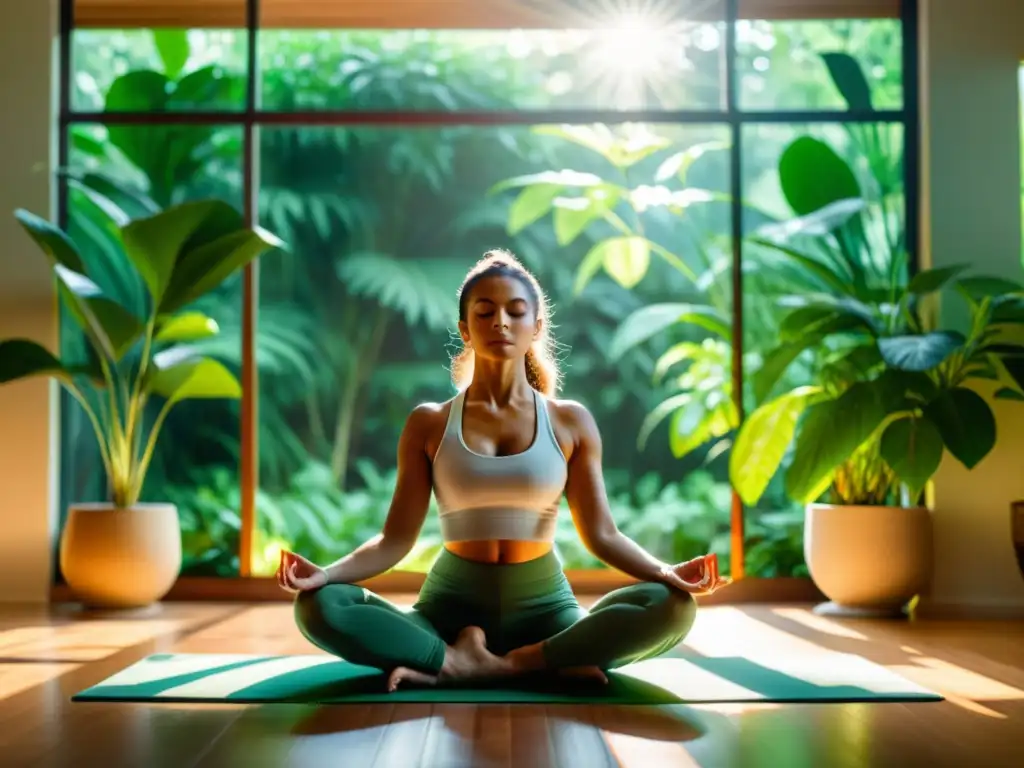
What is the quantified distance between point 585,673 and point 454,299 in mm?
2603

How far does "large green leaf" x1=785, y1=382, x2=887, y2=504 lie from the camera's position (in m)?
3.98

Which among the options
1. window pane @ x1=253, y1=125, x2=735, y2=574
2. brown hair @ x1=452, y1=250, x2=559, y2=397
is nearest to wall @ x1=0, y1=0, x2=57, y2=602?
window pane @ x1=253, y1=125, x2=735, y2=574

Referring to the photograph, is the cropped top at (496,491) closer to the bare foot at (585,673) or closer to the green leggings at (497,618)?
the green leggings at (497,618)

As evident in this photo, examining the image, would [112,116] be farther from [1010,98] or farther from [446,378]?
[1010,98]

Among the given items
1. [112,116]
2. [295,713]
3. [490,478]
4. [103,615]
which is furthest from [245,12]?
[295,713]

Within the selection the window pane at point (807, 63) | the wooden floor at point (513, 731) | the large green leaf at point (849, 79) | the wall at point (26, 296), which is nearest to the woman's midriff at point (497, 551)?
the wooden floor at point (513, 731)

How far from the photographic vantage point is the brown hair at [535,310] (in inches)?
109

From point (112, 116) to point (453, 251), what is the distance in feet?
4.59

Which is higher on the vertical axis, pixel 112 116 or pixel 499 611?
pixel 112 116

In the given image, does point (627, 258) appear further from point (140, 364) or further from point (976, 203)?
point (140, 364)

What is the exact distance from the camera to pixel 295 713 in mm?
2404

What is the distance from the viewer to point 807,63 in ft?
15.6

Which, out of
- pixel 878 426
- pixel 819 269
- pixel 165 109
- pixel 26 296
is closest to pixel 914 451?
pixel 878 426

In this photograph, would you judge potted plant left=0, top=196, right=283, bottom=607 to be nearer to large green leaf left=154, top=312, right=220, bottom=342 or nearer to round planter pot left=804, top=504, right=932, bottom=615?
large green leaf left=154, top=312, right=220, bottom=342
